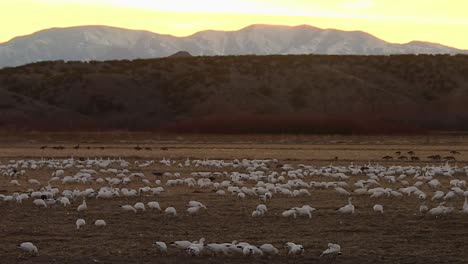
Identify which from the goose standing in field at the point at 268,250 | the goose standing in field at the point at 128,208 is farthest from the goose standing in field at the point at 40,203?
the goose standing in field at the point at 268,250

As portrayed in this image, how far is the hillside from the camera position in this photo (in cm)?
7738

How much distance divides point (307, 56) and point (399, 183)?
264 ft

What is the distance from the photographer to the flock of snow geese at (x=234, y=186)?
13688 millimetres

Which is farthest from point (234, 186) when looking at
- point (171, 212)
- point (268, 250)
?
point (268, 250)

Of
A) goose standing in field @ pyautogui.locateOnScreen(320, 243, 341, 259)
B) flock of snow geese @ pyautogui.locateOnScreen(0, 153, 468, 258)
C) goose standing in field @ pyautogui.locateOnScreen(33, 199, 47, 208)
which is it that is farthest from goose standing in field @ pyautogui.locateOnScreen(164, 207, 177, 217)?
goose standing in field @ pyautogui.locateOnScreen(320, 243, 341, 259)

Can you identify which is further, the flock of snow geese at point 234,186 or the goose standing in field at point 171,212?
the goose standing in field at point 171,212

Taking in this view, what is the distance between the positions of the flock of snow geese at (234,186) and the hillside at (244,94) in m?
41.7

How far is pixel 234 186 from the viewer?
23.3 meters

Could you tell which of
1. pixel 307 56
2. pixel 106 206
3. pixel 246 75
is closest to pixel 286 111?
pixel 246 75

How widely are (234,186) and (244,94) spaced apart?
219 feet

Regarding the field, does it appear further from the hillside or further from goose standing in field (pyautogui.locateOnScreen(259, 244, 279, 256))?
the hillside

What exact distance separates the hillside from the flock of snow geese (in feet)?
137

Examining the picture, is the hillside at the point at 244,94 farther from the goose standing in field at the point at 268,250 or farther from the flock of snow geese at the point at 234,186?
the goose standing in field at the point at 268,250

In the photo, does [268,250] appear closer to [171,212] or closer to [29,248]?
[29,248]
